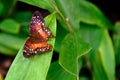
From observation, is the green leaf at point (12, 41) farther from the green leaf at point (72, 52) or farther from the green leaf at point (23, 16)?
the green leaf at point (72, 52)

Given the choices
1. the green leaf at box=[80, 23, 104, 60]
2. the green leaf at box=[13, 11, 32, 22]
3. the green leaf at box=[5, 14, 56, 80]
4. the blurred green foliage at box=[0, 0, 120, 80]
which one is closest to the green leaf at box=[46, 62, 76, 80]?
the blurred green foliage at box=[0, 0, 120, 80]

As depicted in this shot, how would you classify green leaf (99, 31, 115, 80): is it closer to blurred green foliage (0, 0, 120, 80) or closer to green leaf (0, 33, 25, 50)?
blurred green foliage (0, 0, 120, 80)

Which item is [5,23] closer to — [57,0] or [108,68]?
[57,0]

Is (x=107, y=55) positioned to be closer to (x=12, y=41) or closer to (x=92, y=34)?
(x=92, y=34)

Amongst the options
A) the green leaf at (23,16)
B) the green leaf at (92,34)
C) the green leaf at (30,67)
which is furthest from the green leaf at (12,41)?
the green leaf at (30,67)

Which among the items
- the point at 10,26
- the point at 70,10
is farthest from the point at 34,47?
the point at 10,26
